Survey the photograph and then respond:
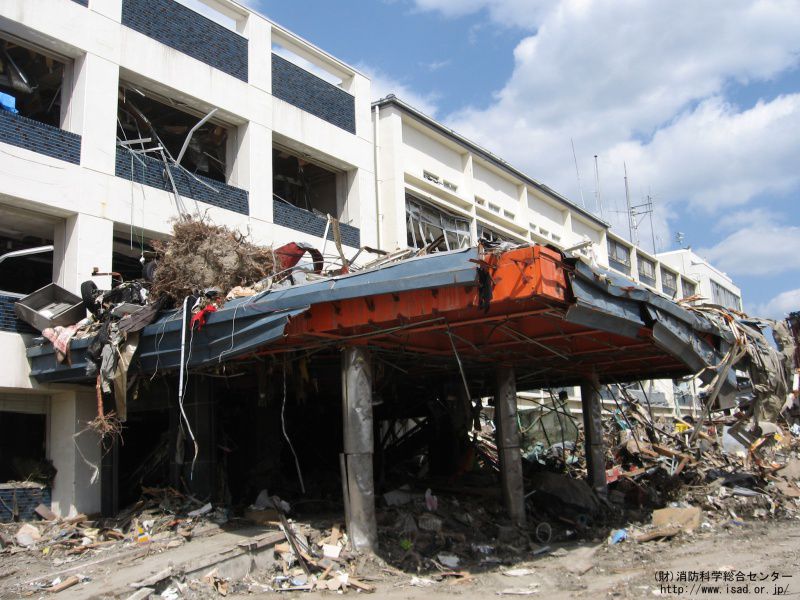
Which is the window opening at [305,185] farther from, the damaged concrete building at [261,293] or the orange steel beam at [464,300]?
the orange steel beam at [464,300]

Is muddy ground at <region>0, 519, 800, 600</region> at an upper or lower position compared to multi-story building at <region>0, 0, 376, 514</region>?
lower

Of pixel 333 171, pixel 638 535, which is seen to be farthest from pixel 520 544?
pixel 333 171

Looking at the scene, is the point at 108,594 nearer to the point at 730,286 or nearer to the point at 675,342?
the point at 675,342

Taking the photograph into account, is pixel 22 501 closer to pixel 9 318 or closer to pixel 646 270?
pixel 9 318

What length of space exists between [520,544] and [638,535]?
2270 millimetres

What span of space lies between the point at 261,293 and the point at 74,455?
5.27 m

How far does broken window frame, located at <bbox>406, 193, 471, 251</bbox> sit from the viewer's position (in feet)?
69.6

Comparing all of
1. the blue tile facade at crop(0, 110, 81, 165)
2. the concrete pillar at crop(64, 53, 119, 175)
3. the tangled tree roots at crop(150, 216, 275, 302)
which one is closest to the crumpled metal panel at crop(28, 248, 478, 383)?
the tangled tree roots at crop(150, 216, 275, 302)

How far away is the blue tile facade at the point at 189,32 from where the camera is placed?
49.6 feet

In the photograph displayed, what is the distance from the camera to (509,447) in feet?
46.7

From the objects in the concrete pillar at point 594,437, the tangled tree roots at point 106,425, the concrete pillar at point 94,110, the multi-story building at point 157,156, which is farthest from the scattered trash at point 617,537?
the concrete pillar at point 94,110

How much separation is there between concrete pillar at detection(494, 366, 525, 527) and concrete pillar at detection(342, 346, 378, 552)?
3.78 meters

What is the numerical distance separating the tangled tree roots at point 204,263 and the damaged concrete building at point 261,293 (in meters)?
0.60

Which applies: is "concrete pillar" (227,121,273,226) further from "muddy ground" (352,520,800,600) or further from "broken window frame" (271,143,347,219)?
"muddy ground" (352,520,800,600)
